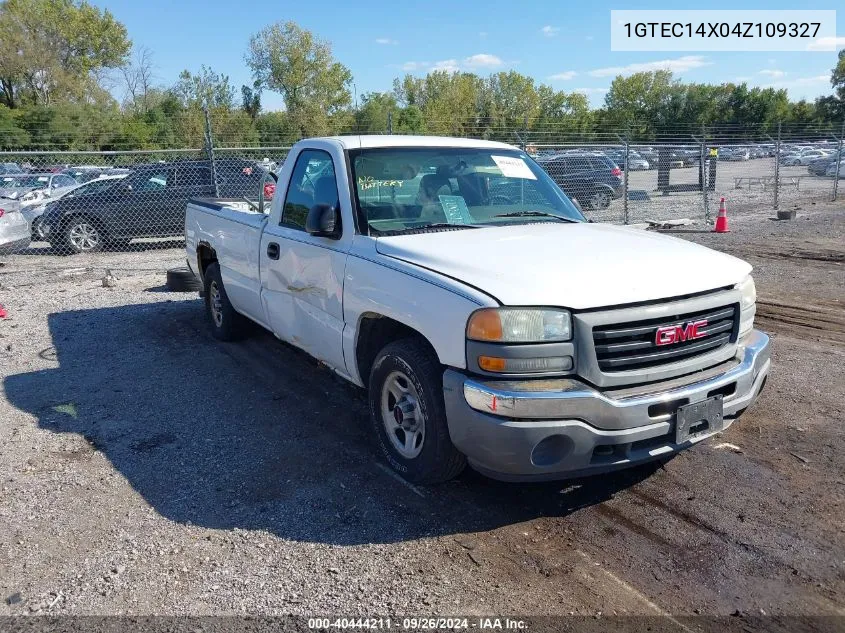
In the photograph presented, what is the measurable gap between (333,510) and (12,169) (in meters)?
22.2

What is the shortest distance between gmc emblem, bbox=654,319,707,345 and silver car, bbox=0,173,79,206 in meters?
16.1

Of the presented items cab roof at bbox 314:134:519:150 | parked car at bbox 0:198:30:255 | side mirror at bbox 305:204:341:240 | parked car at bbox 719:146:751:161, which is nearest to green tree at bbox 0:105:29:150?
parked car at bbox 0:198:30:255

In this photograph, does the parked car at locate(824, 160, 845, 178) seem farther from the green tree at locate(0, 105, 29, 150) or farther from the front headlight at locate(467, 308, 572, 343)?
the green tree at locate(0, 105, 29, 150)

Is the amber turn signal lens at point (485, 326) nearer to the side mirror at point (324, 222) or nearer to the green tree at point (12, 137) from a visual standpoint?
the side mirror at point (324, 222)

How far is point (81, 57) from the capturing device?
64.2 metres

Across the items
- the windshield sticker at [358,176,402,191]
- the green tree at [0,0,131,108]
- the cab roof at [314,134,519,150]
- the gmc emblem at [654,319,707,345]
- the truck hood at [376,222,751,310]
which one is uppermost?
the green tree at [0,0,131,108]

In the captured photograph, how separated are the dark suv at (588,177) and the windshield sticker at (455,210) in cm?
1337

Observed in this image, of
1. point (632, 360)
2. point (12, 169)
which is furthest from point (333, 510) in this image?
point (12, 169)

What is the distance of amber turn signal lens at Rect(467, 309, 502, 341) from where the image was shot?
335 centimetres

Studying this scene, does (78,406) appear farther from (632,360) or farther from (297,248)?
(632,360)

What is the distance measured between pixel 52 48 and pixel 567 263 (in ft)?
230

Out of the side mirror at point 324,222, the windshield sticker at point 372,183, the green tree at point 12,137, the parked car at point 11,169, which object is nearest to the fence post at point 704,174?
the windshield sticker at point 372,183

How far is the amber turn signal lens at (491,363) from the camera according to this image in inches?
132

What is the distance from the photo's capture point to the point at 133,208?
14164 mm
